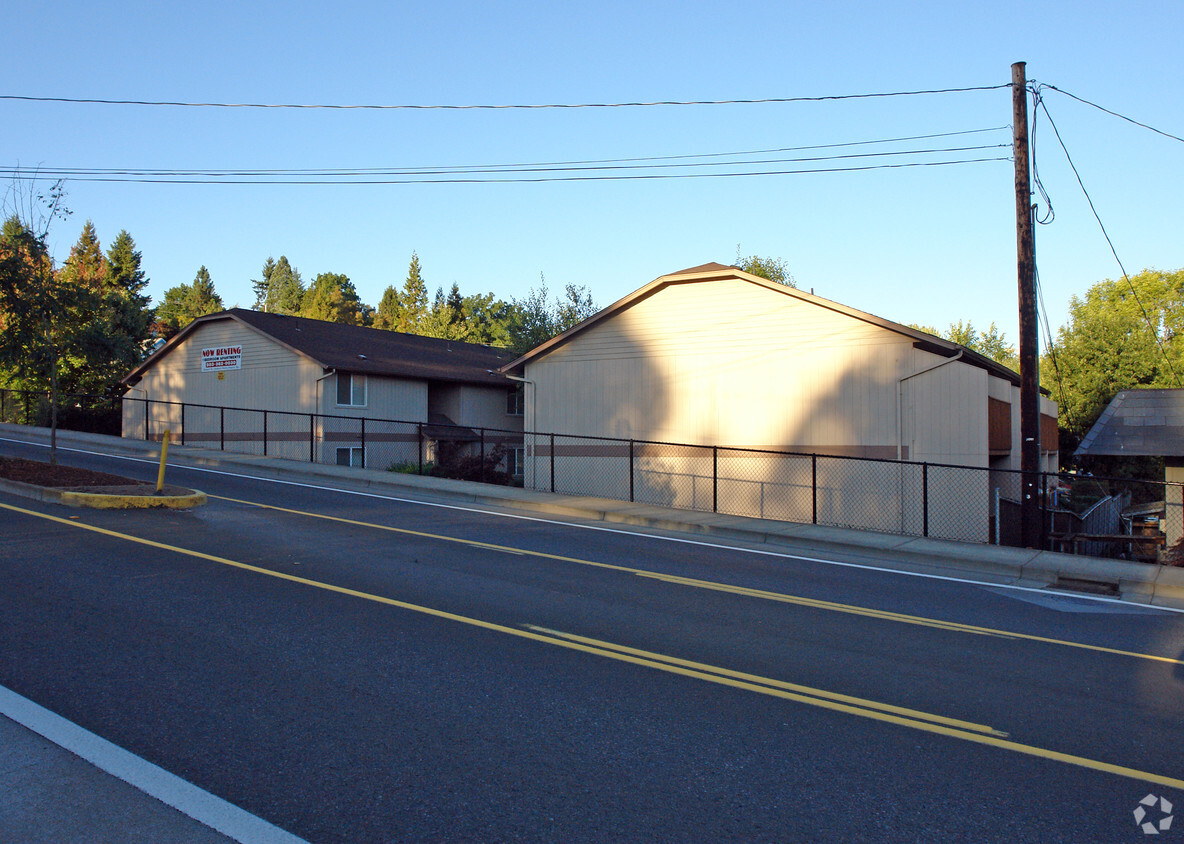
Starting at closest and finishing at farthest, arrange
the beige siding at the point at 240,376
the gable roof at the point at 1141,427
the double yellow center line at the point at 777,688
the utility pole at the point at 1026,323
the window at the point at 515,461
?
the double yellow center line at the point at 777,688 < the utility pole at the point at 1026,323 < the gable roof at the point at 1141,427 < the beige siding at the point at 240,376 < the window at the point at 515,461

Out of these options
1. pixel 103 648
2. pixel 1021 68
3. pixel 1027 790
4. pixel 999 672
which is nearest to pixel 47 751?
Result: pixel 103 648

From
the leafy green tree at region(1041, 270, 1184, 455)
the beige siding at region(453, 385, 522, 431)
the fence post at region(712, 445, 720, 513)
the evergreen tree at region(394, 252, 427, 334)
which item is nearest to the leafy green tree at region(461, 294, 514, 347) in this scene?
the evergreen tree at region(394, 252, 427, 334)

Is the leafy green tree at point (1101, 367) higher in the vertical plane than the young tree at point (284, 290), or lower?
lower

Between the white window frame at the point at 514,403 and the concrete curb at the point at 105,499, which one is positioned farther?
the white window frame at the point at 514,403

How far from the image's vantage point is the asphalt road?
14.4ft

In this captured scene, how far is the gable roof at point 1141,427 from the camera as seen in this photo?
1875 centimetres

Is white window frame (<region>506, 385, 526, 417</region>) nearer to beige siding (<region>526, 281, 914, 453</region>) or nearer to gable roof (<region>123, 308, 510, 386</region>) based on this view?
gable roof (<region>123, 308, 510, 386</region>)

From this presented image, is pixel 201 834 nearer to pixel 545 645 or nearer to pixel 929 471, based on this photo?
pixel 545 645

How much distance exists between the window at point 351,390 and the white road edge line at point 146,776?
25836mm

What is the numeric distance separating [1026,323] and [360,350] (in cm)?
2501

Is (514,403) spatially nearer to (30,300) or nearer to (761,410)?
(761,410)

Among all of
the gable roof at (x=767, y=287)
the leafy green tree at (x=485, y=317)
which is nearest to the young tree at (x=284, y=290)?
the leafy green tree at (x=485, y=317)

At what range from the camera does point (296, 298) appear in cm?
9169

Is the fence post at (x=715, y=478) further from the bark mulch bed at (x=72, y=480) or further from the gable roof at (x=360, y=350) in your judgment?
the gable roof at (x=360, y=350)
